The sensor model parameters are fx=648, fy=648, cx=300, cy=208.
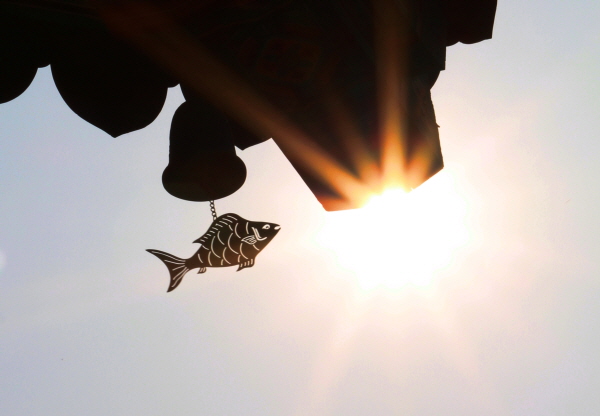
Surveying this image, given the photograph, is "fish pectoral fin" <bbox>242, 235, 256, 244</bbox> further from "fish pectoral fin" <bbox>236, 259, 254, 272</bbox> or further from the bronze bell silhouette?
the bronze bell silhouette

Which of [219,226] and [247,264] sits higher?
[219,226]

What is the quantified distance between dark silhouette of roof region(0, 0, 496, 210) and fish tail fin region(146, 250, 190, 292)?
0.26m

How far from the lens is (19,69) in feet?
7.02

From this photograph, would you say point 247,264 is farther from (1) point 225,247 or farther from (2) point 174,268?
(2) point 174,268

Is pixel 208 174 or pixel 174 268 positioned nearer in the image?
pixel 208 174

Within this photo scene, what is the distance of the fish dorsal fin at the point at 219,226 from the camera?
239 centimetres

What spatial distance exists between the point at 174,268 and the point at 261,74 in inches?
35.5

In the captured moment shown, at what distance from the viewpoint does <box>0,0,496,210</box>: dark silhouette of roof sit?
1.88 meters

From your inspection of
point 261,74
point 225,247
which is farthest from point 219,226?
point 261,74

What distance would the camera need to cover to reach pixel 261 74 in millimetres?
1996

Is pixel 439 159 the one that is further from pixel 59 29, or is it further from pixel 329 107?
pixel 59 29

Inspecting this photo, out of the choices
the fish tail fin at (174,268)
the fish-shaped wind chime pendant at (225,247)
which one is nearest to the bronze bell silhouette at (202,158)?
the fish-shaped wind chime pendant at (225,247)

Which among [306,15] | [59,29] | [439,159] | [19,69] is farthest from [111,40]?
[439,159]

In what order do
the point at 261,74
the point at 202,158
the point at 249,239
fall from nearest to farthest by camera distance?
the point at 261,74
the point at 202,158
the point at 249,239
